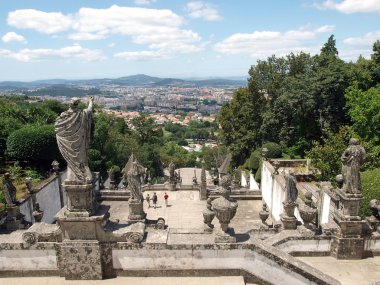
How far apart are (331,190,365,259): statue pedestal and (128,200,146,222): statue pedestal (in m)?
6.12

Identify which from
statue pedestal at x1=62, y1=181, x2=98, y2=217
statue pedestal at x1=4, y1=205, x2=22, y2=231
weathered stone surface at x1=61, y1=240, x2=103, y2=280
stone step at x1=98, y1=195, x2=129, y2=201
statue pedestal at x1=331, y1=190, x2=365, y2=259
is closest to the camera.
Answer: statue pedestal at x1=62, y1=181, x2=98, y2=217

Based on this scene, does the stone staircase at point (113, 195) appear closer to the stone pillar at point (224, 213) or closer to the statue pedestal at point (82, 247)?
the statue pedestal at point (82, 247)

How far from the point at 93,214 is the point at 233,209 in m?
3.67

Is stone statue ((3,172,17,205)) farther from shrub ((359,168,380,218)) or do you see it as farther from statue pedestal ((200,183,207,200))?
shrub ((359,168,380,218))

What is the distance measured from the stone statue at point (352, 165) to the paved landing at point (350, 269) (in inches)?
82.4

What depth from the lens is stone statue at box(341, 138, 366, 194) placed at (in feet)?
31.1

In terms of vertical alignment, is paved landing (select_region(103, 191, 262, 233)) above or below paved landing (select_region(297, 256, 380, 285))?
below

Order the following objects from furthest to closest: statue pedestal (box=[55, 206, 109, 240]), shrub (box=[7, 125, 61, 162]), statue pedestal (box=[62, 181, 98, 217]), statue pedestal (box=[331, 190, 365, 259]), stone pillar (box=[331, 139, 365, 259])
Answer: shrub (box=[7, 125, 61, 162]), statue pedestal (box=[331, 190, 365, 259]), stone pillar (box=[331, 139, 365, 259]), statue pedestal (box=[55, 206, 109, 240]), statue pedestal (box=[62, 181, 98, 217])

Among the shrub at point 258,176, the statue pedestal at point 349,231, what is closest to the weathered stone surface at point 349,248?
the statue pedestal at point 349,231

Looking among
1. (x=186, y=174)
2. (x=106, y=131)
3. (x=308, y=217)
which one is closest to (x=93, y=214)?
(x=308, y=217)

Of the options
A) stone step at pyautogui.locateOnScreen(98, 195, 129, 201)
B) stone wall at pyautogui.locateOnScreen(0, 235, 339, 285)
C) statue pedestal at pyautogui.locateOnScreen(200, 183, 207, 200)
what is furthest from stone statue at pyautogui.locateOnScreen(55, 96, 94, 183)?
statue pedestal at pyautogui.locateOnScreen(200, 183, 207, 200)

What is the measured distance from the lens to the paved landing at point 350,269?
901 cm

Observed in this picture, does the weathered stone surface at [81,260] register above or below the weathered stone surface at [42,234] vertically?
below

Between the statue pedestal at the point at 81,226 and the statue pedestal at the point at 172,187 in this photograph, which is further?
the statue pedestal at the point at 172,187
